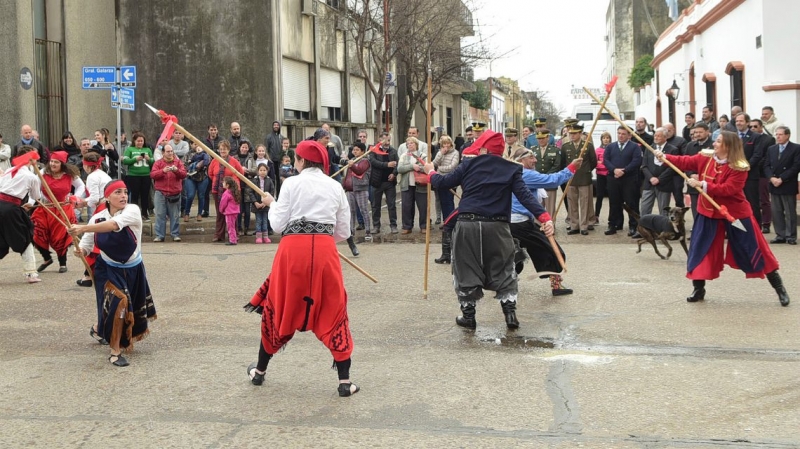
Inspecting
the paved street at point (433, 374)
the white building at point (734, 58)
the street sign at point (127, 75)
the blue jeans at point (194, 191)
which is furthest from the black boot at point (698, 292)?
the white building at point (734, 58)

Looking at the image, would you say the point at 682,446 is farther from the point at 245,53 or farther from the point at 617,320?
the point at 245,53

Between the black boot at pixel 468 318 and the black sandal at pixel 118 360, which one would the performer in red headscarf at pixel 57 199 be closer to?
the black sandal at pixel 118 360

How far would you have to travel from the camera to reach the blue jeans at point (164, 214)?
629 inches

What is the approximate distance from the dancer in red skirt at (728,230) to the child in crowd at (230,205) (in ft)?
27.5

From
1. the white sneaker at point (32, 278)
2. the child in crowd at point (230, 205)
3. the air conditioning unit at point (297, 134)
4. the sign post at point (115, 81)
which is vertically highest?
the sign post at point (115, 81)

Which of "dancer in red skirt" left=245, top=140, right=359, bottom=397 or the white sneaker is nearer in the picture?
"dancer in red skirt" left=245, top=140, right=359, bottom=397

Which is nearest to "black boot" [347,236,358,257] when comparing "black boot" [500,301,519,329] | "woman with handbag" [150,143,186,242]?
"woman with handbag" [150,143,186,242]

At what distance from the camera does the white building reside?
21.0 meters

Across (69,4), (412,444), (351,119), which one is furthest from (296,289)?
(351,119)

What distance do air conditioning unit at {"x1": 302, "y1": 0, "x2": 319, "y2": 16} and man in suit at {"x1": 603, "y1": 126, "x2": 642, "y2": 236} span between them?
12.3m

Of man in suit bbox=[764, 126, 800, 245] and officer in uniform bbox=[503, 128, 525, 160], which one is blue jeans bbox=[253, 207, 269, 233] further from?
man in suit bbox=[764, 126, 800, 245]

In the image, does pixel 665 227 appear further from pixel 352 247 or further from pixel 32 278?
pixel 32 278

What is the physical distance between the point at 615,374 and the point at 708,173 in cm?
349

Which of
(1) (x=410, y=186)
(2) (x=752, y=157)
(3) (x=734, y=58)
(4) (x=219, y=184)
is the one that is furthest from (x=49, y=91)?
(3) (x=734, y=58)
